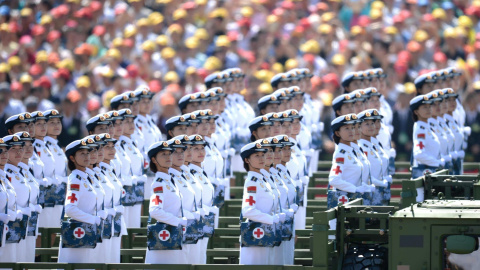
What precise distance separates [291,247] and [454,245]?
12.5 feet

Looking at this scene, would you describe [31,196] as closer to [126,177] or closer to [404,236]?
[126,177]

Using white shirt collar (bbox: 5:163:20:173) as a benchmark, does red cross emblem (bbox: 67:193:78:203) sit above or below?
below

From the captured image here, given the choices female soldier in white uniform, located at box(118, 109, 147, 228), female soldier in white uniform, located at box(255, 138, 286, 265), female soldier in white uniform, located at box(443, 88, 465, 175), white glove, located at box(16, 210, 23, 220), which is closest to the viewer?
female soldier in white uniform, located at box(255, 138, 286, 265)

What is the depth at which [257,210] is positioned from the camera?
1396 cm

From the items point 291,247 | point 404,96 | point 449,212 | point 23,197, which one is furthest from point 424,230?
point 404,96

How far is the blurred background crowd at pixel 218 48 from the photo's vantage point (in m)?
21.8

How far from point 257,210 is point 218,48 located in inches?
383

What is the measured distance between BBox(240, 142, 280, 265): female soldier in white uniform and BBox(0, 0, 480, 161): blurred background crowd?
21.9 feet

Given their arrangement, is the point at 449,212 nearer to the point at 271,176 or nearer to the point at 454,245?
the point at 454,245

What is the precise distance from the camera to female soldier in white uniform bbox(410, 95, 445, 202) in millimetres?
18281

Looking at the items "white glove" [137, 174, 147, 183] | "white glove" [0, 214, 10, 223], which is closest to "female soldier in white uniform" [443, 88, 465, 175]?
"white glove" [137, 174, 147, 183]

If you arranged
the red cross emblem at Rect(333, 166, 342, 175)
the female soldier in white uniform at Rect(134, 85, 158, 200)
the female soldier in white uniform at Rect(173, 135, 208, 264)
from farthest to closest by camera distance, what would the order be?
1. the female soldier in white uniform at Rect(134, 85, 158, 200)
2. the red cross emblem at Rect(333, 166, 342, 175)
3. the female soldier in white uniform at Rect(173, 135, 208, 264)

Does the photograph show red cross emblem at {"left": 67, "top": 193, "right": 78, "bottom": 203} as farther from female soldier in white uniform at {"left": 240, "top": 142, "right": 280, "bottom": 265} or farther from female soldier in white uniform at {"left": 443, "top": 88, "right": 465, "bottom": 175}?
female soldier in white uniform at {"left": 443, "top": 88, "right": 465, "bottom": 175}

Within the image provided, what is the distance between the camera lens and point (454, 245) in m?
11.1
